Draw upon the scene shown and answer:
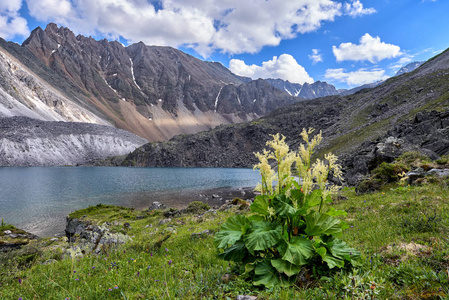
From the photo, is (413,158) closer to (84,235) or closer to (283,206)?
(283,206)

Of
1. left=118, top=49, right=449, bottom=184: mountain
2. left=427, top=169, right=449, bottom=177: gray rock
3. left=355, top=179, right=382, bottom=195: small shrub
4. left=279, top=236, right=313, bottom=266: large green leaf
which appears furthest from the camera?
left=118, top=49, right=449, bottom=184: mountain

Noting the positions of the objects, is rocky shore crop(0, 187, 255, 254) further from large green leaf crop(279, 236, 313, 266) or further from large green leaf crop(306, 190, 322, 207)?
large green leaf crop(306, 190, 322, 207)

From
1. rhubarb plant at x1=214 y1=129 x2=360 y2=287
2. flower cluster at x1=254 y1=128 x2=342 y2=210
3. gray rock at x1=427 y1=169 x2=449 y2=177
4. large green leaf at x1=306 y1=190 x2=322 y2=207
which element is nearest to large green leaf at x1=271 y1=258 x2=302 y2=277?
rhubarb plant at x1=214 y1=129 x2=360 y2=287

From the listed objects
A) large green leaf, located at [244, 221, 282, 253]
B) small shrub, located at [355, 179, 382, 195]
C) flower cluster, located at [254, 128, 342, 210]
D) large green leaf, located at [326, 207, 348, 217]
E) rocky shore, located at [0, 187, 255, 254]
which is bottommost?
rocky shore, located at [0, 187, 255, 254]

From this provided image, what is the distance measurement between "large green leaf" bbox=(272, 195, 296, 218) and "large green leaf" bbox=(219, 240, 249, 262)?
3.67 feet

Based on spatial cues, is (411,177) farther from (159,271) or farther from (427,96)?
(427,96)

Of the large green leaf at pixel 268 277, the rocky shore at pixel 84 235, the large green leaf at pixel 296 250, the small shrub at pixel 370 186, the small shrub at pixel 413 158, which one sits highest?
the small shrub at pixel 413 158

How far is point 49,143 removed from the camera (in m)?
151

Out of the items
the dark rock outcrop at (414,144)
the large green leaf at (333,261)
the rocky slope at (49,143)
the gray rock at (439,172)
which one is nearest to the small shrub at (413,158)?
the dark rock outcrop at (414,144)

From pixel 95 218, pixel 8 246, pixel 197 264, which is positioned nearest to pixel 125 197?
pixel 95 218

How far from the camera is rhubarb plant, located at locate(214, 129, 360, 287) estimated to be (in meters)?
3.94

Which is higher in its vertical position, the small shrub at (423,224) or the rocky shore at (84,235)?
the small shrub at (423,224)

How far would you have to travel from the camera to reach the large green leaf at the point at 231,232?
4383 millimetres

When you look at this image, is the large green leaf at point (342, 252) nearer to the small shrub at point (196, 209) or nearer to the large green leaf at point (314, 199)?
the large green leaf at point (314, 199)
